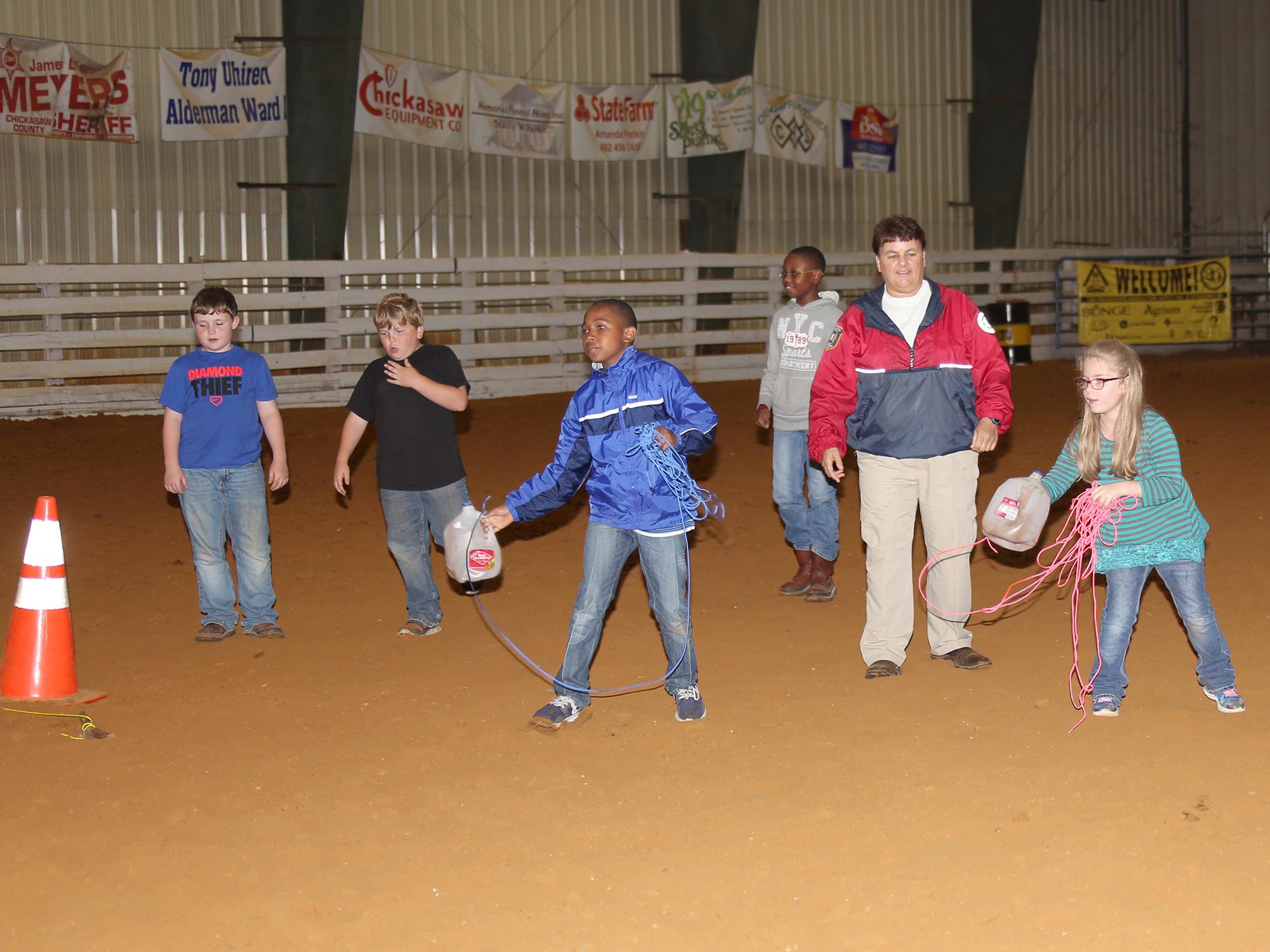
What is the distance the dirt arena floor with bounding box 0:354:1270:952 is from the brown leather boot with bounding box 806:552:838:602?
0.12 metres

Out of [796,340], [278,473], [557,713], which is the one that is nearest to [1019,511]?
[557,713]

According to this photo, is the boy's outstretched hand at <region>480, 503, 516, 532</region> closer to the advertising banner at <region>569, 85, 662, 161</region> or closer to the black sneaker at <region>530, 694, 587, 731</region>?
the black sneaker at <region>530, 694, 587, 731</region>

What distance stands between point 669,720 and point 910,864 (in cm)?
164

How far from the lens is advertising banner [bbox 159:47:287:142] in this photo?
1586 cm

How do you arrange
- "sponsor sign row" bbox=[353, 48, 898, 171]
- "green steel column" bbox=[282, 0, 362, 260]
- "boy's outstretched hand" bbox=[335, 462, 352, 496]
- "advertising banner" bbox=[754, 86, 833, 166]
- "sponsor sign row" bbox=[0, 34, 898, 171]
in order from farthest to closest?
1. "advertising banner" bbox=[754, 86, 833, 166]
2. "sponsor sign row" bbox=[353, 48, 898, 171]
3. "green steel column" bbox=[282, 0, 362, 260]
4. "sponsor sign row" bbox=[0, 34, 898, 171]
5. "boy's outstretched hand" bbox=[335, 462, 352, 496]

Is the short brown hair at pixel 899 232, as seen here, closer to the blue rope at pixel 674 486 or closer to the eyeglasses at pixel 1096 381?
the eyeglasses at pixel 1096 381

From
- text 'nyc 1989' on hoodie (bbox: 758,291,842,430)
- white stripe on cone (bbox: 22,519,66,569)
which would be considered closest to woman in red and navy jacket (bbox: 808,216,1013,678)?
text 'nyc 1989' on hoodie (bbox: 758,291,842,430)

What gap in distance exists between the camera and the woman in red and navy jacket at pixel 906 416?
562 centimetres

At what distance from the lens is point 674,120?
1931 centimetres

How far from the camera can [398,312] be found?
21.2 ft

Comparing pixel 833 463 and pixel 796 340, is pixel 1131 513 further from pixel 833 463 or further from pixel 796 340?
pixel 796 340

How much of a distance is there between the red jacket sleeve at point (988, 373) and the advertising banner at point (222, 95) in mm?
12748

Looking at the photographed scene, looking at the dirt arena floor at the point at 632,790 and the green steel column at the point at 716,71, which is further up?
the green steel column at the point at 716,71

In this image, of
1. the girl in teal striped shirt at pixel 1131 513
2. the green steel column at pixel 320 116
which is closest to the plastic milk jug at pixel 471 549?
the girl in teal striped shirt at pixel 1131 513
